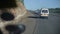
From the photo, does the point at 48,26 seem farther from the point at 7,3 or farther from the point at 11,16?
the point at 7,3

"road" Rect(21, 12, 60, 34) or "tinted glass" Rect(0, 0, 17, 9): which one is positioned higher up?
"tinted glass" Rect(0, 0, 17, 9)

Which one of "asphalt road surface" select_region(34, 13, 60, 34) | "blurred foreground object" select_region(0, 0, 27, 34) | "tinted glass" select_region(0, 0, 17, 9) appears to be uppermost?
"tinted glass" select_region(0, 0, 17, 9)

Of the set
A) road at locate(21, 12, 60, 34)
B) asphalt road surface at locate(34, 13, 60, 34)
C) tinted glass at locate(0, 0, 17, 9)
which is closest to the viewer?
tinted glass at locate(0, 0, 17, 9)

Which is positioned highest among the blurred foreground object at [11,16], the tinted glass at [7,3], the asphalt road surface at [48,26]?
the tinted glass at [7,3]

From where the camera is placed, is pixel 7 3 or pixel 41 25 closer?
pixel 7 3

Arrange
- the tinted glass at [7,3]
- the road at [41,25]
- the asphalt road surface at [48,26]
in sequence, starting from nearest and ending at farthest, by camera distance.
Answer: the tinted glass at [7,3] → the road at [41,25] → the asphalt road surface at [48,26]

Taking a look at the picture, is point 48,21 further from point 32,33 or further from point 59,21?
point 32,33

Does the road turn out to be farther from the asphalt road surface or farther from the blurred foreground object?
the blurred foreground object

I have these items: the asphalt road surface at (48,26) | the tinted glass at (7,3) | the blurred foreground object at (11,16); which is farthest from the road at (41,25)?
the tinted glass at (7,3)

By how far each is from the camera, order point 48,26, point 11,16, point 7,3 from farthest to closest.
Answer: point 48,26 < point 11,16 < point 7,3

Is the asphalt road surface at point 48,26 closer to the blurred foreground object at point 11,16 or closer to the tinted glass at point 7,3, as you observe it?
the blurred foreground object at point 11,16

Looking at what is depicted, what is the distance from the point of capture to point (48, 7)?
7.19 ft

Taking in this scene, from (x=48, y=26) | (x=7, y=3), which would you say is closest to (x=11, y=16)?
(x=7, y=3)

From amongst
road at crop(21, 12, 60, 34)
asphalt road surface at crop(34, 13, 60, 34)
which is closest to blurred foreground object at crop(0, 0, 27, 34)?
road at crop(21, 12, 60, 34)
